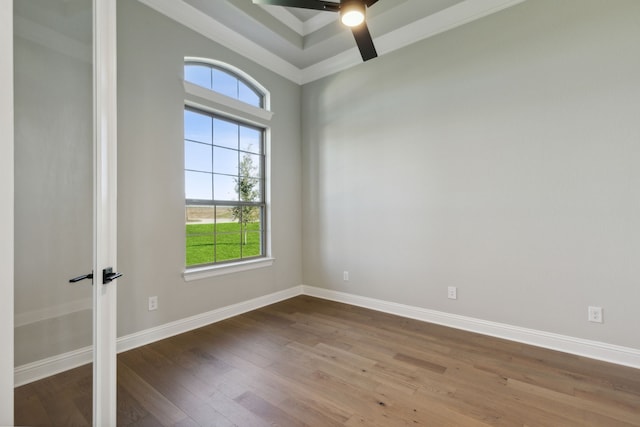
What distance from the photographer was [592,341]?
7.48 ft

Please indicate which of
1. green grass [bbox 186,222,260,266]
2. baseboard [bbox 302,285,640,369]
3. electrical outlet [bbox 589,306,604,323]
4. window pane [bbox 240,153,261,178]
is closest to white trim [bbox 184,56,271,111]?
window pane [bbox 240,153,261,178]

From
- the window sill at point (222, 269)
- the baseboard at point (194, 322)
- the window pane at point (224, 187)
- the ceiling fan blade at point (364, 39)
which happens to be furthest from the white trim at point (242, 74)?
the baseboard at point (194, 322)

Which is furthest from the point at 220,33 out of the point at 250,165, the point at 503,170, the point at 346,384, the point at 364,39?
the point at 346,384

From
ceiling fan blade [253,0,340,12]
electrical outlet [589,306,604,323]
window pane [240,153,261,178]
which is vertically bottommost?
electrical outlet [589,306,604,323]

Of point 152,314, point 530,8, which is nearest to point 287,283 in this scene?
point 152,314

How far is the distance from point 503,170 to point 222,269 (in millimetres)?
3009

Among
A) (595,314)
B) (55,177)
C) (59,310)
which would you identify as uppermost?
(55,177)

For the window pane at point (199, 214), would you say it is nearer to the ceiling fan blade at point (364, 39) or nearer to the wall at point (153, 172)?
the wall at point (153, 172)

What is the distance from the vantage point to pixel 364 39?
2.03 meters

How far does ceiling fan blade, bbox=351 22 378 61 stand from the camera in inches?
76.3

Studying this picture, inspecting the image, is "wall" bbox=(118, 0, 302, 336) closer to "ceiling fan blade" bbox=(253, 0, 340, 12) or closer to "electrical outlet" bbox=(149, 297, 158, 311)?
"electrical outlet" bbox=(149, 297, 158, 311)

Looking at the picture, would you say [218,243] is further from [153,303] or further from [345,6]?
[345,6]

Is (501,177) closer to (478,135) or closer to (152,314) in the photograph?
(478,135)

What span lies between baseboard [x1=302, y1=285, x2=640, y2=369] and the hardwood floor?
100 millimetres
